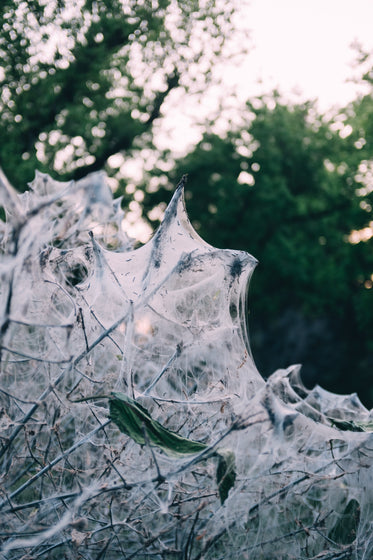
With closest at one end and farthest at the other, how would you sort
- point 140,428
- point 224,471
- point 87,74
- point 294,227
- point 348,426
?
1. point 224,471
2. point 140,428
3. point 348,426
4. point 87,74
5. point 294,227

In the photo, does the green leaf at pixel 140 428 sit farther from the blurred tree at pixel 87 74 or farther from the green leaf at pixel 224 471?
the blurred tree at pixel 87 74

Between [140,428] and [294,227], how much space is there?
1526 centimetres

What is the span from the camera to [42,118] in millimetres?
10258

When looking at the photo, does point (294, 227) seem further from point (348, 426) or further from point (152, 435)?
point (152, 435)

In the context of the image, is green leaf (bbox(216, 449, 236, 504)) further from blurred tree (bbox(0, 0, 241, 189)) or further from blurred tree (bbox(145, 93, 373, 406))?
blurred tree (bbox(145, 93, 373, 406))

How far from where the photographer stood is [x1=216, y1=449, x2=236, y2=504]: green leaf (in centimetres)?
208

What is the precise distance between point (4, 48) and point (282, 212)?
34.9ft

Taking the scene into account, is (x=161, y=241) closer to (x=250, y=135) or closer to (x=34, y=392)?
(x=34, y=392)

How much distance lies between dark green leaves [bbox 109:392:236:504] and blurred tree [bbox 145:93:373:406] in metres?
13.1

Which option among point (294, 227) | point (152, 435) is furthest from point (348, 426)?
point (294, 227)

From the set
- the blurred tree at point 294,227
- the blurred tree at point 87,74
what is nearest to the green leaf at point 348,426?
the blurred tree at point 87,74

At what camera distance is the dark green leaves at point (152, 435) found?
2.13 meters

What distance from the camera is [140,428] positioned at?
226 cm

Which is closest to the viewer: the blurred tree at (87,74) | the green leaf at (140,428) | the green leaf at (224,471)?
the green leaf at (224,471)
